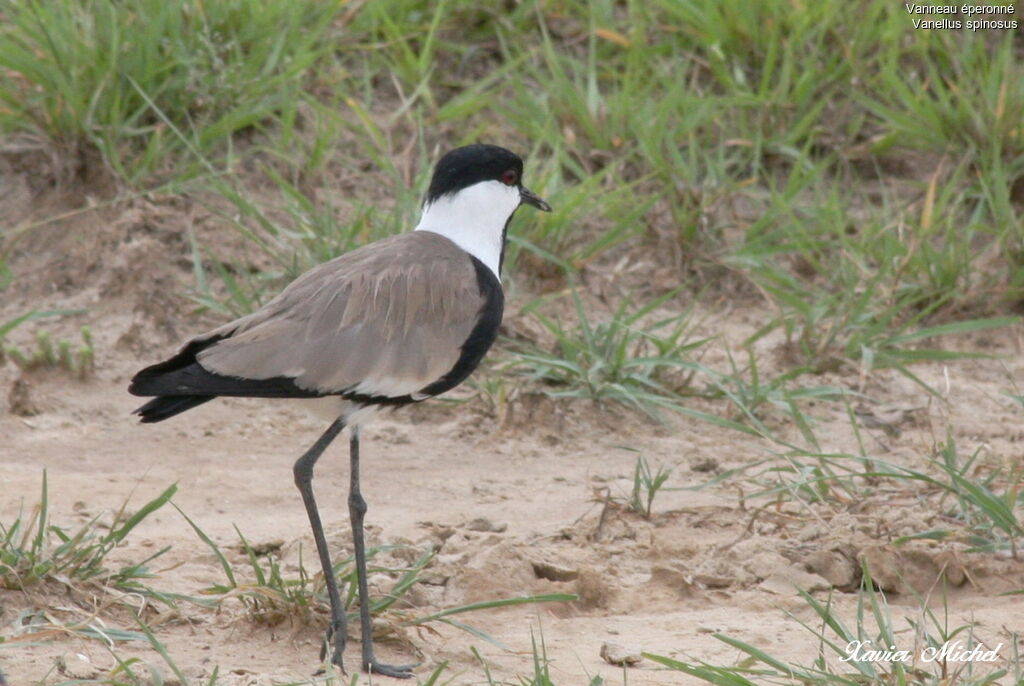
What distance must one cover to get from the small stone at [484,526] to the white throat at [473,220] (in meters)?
0.74

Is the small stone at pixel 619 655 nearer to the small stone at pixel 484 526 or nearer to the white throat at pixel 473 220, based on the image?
the small stone at pixel 484 526

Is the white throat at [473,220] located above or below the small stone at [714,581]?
above

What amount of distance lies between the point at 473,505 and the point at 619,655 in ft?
3.83

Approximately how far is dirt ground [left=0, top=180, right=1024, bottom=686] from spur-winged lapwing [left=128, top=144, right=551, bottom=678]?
15.9 inches

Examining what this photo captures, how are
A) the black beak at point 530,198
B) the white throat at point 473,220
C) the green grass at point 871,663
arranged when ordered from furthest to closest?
the black beak at point 530,198
the white throat at point 473,220
the green grass at point 871,663

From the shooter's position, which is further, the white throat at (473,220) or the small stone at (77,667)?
the white throat at (473,220)

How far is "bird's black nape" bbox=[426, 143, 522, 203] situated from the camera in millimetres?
4262

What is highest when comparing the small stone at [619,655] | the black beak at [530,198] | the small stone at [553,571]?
the black beak at [530,198]

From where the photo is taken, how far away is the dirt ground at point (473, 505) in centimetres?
354

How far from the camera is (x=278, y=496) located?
4531 mm

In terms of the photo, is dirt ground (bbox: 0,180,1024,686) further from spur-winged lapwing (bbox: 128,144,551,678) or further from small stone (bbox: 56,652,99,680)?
spur-winged lapwing (bbox: 128,144,551,678)

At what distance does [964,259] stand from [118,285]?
10.9ft

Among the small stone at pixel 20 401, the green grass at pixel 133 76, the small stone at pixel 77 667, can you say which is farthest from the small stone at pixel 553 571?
the green grass at pixel 133 76

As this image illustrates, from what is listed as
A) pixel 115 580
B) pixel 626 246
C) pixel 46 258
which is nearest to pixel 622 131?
pixel 626 246
